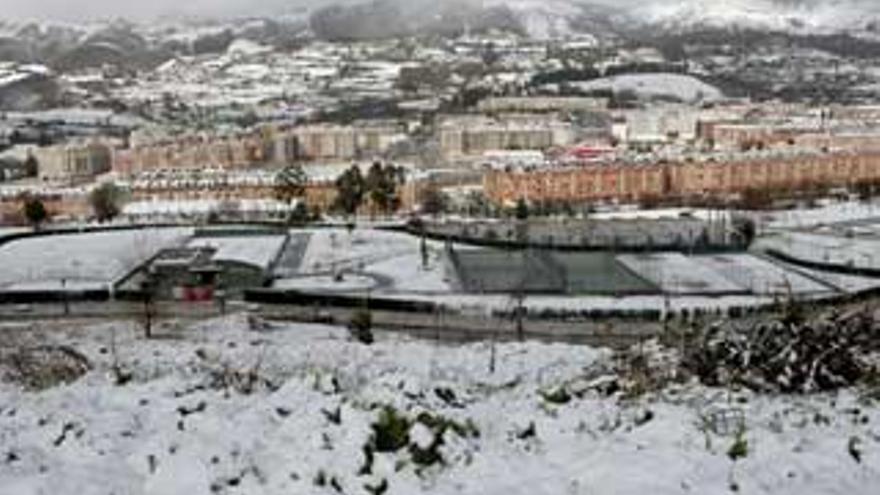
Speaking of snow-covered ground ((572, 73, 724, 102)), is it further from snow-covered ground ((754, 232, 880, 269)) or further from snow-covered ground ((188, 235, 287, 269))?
snow-covered ground ((188, 235, 287, 269))

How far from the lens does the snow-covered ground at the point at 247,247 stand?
25688 millimetres

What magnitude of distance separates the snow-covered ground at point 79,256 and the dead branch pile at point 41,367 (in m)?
12.3

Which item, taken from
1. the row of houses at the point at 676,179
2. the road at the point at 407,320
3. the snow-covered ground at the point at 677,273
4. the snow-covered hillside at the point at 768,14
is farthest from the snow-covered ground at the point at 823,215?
the snow-covered hillside at the point at 768,14

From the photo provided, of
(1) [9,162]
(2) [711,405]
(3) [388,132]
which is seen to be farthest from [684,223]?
(1) [9,162]

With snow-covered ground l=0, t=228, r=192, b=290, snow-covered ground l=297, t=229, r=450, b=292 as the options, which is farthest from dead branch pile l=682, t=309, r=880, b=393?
snow-covered ground l=0, t=228, r=192, b=290

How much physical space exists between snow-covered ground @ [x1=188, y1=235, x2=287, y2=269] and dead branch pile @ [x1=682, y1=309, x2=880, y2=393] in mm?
18233

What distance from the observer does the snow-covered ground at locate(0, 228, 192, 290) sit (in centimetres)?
2394

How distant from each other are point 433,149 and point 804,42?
70.6m

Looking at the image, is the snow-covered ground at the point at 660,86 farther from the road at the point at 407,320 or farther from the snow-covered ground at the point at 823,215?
the road at the point at 407,320

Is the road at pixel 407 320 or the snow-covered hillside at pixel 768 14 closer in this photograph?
the road at pixel 407 320

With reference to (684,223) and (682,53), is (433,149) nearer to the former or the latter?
(684,223)

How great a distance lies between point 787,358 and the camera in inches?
257

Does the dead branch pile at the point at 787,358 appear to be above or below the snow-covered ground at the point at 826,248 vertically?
above

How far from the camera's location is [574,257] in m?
26.0
